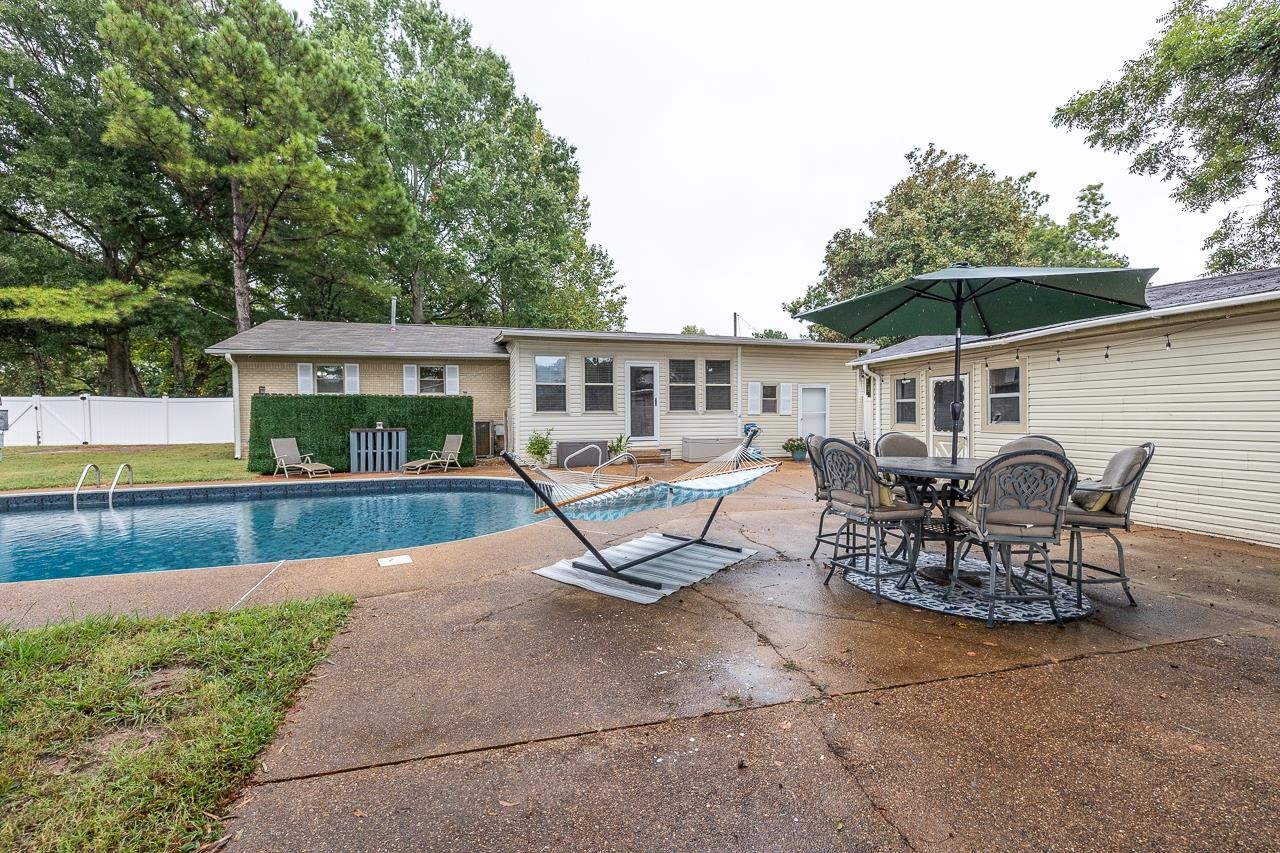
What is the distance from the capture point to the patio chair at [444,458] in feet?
36.4

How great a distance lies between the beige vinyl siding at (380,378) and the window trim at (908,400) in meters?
8.93

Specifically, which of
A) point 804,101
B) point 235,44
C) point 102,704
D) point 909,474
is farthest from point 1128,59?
point 235,44

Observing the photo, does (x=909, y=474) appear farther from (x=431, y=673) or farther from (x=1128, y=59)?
(x=1128, y=59)

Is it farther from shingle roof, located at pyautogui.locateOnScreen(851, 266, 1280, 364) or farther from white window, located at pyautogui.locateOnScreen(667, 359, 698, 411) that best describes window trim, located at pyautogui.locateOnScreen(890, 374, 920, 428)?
white window, located at pyautogui.locateOnScreen(667, 359, 698, 411)

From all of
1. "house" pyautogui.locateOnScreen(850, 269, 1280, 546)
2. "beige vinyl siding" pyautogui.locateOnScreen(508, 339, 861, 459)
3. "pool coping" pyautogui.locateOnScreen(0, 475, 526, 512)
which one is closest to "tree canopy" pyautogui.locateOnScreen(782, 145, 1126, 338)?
"beige vinyl siding" pyautogui.locateOnScreen(508, 339, 861, 459)

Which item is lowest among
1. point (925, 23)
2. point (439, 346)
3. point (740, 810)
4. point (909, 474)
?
point (740, 810)

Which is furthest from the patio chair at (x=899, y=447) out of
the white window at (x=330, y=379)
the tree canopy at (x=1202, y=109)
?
the white window at (x=330, y=379)

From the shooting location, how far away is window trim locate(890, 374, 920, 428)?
32.3 ft

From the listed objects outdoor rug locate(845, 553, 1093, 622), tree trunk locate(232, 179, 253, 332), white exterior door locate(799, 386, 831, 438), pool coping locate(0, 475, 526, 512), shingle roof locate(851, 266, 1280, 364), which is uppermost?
tree trunk locate(232, 179, 253, 332)

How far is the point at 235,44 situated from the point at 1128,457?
18.9m

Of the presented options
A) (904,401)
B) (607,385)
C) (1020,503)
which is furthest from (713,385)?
(1020,503)

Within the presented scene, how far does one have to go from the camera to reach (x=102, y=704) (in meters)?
2.22

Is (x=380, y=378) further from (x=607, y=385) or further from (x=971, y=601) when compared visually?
(x=971, y=601)

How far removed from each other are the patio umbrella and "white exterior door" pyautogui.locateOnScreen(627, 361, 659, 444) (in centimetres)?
765
